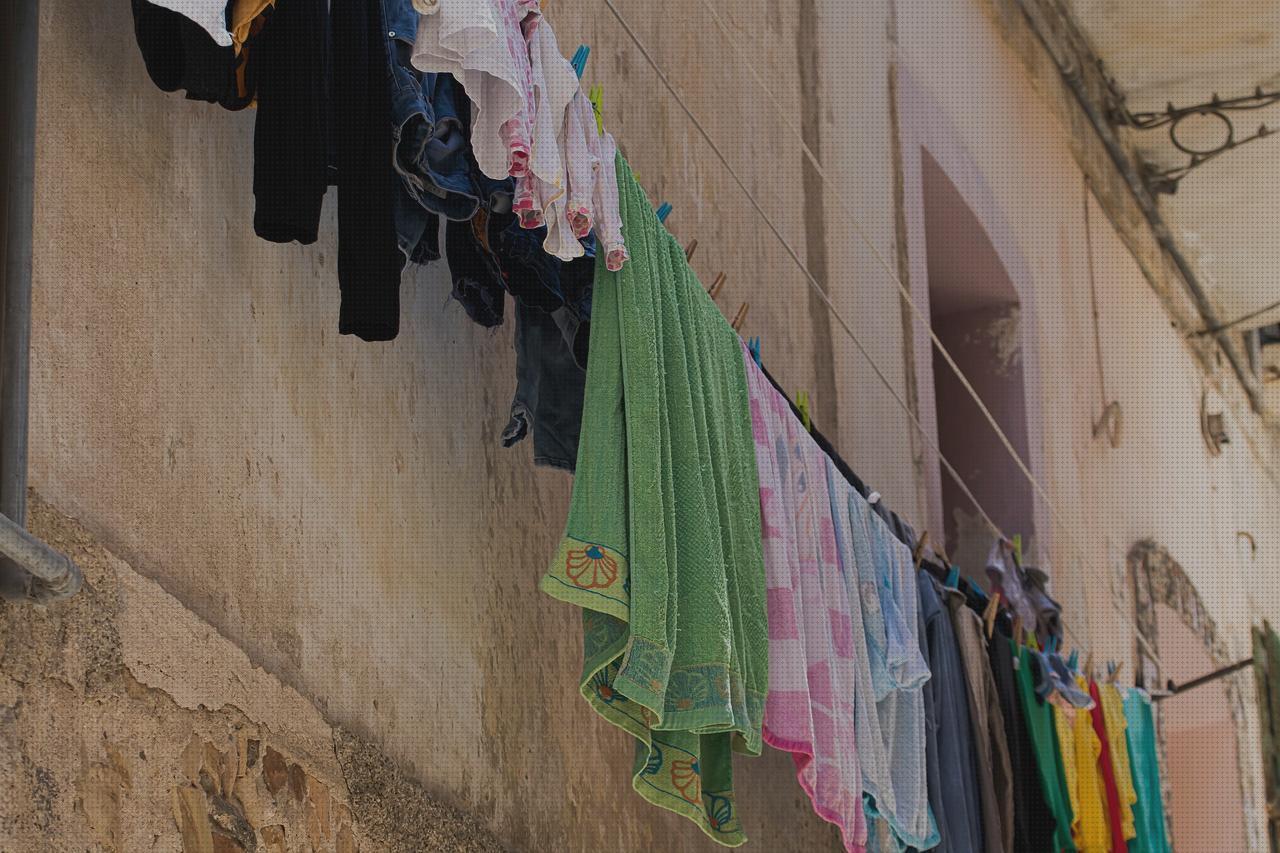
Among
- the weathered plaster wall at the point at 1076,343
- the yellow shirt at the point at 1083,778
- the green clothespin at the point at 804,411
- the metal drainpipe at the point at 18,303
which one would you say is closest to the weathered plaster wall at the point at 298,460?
the metal drainpipe at the point at 18,303

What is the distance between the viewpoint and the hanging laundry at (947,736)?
3725 millimetres

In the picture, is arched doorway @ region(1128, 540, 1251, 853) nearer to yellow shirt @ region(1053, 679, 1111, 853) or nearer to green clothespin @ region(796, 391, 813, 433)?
yellow shirt @ region(1053, 679, 1111, 853)

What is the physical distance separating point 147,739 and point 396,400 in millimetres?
875

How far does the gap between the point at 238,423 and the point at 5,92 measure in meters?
0.58

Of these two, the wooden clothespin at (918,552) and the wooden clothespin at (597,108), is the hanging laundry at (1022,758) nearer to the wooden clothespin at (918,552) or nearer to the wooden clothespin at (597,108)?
the wooden clothespin at (918,552)

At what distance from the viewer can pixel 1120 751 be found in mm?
5109

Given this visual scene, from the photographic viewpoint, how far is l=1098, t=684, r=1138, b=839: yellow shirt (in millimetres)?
4887

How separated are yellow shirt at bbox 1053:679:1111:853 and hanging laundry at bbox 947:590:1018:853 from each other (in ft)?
1.17

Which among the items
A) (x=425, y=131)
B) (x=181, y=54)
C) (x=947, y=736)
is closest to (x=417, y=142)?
(x=425, y=131)

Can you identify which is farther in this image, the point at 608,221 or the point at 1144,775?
the point at 1144,775

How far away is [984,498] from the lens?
22.4ft

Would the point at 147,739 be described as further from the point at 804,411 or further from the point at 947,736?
the point at 947,736

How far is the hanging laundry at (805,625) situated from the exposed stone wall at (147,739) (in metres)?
0.75

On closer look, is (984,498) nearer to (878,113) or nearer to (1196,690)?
(878,113)
